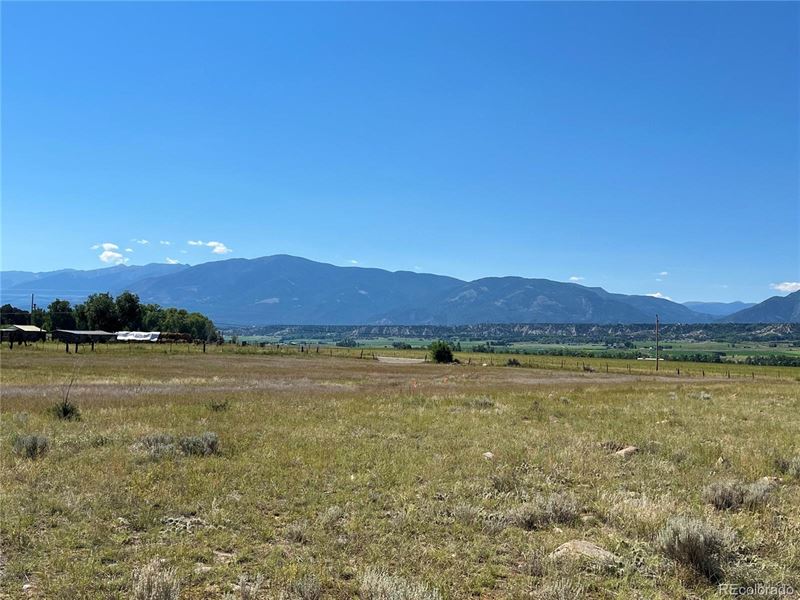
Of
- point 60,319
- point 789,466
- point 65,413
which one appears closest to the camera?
point 789,466

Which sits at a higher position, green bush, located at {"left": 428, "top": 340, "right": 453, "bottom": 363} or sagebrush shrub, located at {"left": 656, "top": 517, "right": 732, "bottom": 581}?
sagebrush shrub, located at {"left": 656, "top": 517, "right": 732, "bottom": 581}

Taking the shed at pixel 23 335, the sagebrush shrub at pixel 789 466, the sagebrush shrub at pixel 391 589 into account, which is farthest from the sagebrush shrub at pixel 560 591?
the shed at pixel 23 335

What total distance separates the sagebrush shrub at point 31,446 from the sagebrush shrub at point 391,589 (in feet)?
30.8

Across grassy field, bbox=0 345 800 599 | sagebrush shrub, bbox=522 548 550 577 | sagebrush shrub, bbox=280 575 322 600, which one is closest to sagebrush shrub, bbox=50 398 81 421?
grassy field, bbox=0 345 800 599

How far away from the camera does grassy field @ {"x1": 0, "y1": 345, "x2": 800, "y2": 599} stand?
6062mm

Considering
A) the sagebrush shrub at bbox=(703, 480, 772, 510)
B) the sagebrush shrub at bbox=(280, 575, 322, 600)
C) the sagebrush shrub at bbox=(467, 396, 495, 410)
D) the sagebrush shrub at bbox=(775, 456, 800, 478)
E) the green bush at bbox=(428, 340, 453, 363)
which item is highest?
the sagebrush shrub at bbox=(280, 575, 322, 600)

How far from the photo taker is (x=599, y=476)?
10820mm

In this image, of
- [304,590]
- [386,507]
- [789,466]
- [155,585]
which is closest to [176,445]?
[386,507]

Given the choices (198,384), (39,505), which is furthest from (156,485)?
(198,384)

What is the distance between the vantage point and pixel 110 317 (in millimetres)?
122375

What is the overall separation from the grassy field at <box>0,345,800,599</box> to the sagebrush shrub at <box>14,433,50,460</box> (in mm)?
193

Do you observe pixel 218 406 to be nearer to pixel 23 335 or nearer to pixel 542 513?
pixel 542 513

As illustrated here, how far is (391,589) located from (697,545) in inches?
157

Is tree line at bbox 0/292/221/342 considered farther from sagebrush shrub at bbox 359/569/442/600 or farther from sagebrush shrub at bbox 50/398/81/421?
sagebrush shrub at bbox 359/569/442/600
